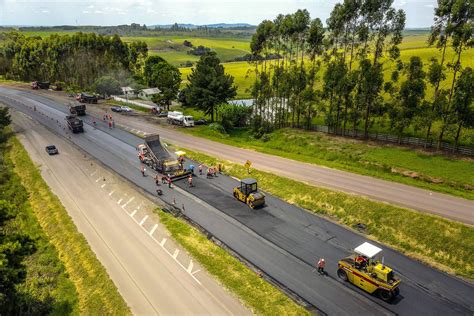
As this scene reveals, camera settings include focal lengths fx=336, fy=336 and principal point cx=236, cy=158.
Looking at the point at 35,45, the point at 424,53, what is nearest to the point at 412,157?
the point at 424,53

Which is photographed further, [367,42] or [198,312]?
[367,42]

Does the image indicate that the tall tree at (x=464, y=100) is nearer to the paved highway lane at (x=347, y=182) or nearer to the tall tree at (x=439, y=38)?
the tall tree at (x=439, y=38)

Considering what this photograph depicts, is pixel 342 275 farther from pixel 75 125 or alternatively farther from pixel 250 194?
pixel 75 125

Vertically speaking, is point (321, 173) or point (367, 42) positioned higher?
point (367, 42)

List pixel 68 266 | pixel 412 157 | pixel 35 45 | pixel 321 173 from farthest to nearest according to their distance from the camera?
pixel 35 45 < pixel 412 157 < pixel 321 173 < pixel 68 266

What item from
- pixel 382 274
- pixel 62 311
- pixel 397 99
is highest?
pixel 397 99

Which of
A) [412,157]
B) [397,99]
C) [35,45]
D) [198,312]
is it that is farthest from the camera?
[35,45]

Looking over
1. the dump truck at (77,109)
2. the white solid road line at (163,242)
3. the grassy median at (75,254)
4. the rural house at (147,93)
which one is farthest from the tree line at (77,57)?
the white solid road line at (163,242)

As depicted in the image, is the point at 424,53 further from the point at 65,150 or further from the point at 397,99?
the point at 65,150
